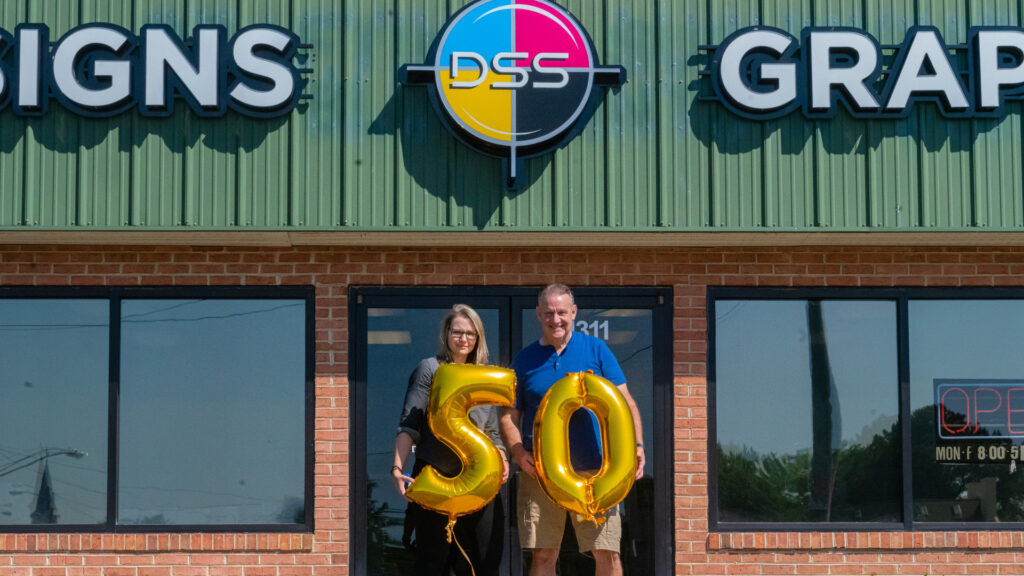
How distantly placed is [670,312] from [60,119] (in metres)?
4.09

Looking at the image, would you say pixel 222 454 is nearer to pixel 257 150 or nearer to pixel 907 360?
pixel 257 150

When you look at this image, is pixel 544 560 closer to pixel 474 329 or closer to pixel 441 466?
pixel 441 466

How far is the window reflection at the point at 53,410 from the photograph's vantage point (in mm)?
7273

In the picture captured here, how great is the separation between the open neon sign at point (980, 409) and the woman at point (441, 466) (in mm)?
3384

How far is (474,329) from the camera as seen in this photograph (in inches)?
223

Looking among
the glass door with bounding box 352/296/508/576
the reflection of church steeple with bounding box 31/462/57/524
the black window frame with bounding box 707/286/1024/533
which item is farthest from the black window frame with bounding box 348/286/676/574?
the reflection of church steeple with bounding box 31/462/57/524

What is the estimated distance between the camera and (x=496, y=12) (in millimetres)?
6766

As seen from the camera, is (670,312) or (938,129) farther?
(670,312)

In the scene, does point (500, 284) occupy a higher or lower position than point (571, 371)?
higher

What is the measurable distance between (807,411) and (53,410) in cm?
509

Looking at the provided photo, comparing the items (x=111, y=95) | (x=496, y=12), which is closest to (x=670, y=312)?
(x=496, y=12)

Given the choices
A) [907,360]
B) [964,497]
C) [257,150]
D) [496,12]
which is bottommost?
[964,497]

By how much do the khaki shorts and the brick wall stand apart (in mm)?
1628

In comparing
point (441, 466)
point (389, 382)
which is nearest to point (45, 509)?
point (389, 382)
